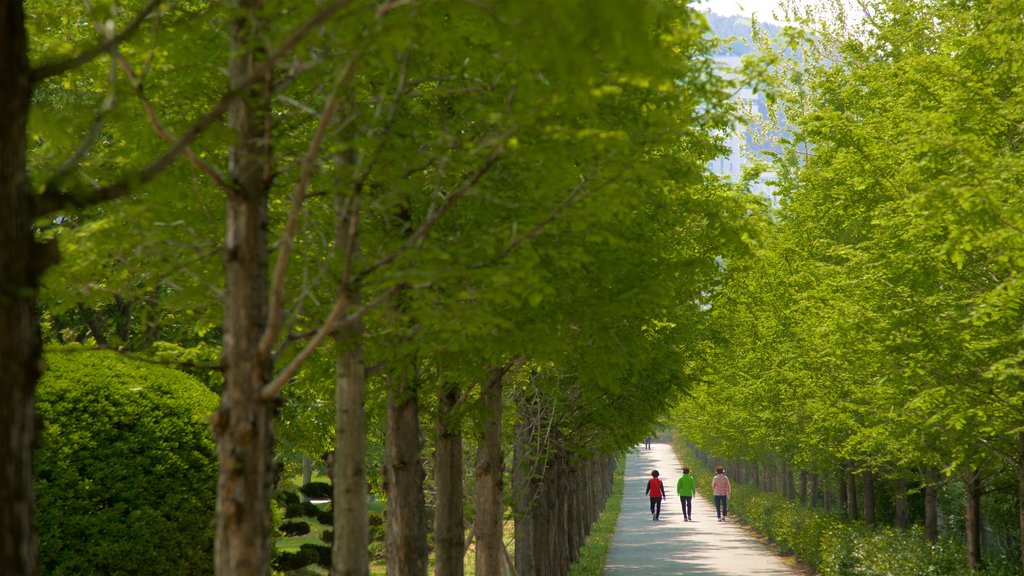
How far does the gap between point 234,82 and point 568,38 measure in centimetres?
320

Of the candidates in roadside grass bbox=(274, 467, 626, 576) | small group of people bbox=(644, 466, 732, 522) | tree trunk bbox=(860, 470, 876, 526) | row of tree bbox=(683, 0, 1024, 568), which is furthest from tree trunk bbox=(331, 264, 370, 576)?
small group of people bbox=(644, 466, 732, 522)

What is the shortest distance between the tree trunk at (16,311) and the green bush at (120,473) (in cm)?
498

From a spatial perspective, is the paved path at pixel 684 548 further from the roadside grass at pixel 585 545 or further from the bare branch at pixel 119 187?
the bare branch at pixel 119 187

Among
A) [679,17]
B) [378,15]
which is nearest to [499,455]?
[679,17]

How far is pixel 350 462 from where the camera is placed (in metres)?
8.37

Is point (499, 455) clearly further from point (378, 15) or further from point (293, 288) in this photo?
point (378, 15)

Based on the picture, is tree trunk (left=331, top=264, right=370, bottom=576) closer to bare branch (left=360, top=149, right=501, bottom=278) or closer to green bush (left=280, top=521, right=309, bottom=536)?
bare branch (left=360, top=149, right=501, bottom=278)

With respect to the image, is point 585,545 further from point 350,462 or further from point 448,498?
point 350,462

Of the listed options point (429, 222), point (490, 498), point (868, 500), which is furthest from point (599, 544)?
point (429, 222)

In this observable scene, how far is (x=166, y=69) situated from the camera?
7.05 metres

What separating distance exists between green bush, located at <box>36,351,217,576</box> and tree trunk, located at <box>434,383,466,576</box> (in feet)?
9.12

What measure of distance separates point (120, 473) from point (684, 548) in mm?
24015

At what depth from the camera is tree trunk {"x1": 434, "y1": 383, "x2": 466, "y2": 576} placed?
12.7 meters

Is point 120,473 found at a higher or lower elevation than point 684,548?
higher
